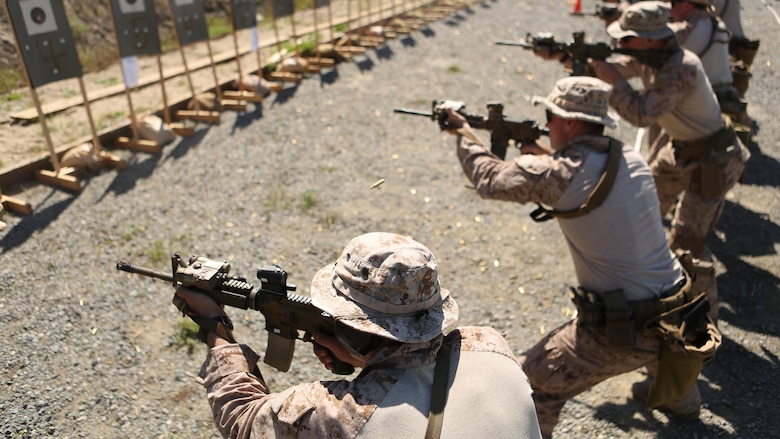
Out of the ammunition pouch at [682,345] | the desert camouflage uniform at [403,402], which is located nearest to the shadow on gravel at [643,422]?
the ammunition pouch at [682,345]

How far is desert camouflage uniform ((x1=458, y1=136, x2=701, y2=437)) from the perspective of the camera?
10.8 ft

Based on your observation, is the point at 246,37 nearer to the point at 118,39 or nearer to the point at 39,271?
the point at 118,39

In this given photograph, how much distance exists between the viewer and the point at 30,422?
139 inches

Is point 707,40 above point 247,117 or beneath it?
above

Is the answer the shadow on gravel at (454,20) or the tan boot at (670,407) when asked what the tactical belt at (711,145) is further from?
the shadow on gravel at (454,20)

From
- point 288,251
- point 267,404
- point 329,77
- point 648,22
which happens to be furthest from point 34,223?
point 648,22

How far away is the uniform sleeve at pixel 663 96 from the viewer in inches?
185

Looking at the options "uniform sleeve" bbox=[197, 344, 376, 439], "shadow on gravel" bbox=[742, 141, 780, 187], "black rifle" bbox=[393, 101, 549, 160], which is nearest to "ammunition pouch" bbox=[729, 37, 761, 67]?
"shadow on gravel" bbox=[742, 141, 780, 187]

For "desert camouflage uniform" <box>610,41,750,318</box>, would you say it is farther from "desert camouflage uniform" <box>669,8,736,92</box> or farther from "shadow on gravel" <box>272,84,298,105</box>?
"shadow on gravel" <box>272,84,298,105</box>

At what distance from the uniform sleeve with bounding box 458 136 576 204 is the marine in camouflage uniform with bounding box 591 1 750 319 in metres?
1.79

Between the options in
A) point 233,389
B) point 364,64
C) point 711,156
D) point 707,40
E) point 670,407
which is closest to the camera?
point 233,389

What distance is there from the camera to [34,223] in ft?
18.2

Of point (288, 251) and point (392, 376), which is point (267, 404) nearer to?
point (392, 376)

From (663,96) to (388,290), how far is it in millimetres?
3562
